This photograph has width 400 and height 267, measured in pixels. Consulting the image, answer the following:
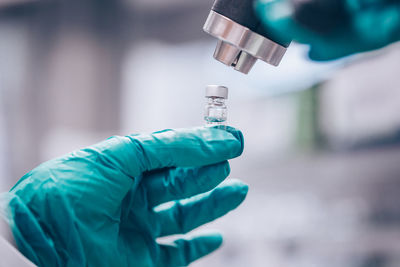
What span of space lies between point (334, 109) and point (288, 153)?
308mm

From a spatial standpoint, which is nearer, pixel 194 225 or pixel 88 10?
pixel 194 225

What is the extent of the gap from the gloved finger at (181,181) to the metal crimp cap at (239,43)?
306mm

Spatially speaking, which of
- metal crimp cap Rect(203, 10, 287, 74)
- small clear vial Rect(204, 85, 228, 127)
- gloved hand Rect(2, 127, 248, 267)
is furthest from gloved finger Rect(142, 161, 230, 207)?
metal crimp cap Rect(203, 10, 287, 74)

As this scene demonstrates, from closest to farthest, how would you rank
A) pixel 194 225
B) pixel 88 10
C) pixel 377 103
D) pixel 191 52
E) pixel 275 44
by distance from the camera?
pixel 275 44 < pixel 194 225 < pixel 377 103 < pixel 191 52 < pixel 88 10

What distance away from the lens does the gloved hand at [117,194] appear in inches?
28.7

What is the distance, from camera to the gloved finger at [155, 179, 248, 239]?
0.94 m

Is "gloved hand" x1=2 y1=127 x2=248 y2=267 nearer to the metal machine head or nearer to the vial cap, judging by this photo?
the vial cap

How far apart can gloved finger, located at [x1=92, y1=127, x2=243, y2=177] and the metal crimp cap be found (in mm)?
237

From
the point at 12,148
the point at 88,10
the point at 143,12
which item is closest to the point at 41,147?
the point at 12,148

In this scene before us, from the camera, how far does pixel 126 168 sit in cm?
79

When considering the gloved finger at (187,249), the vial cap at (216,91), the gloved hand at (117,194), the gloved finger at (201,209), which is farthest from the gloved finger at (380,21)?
the gloved finger at (187,249)

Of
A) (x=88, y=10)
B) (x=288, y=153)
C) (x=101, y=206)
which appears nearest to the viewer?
(x=101, y=206)

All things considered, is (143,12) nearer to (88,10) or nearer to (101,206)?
(88,10)

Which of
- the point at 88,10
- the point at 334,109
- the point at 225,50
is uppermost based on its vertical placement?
the point at 88,10
